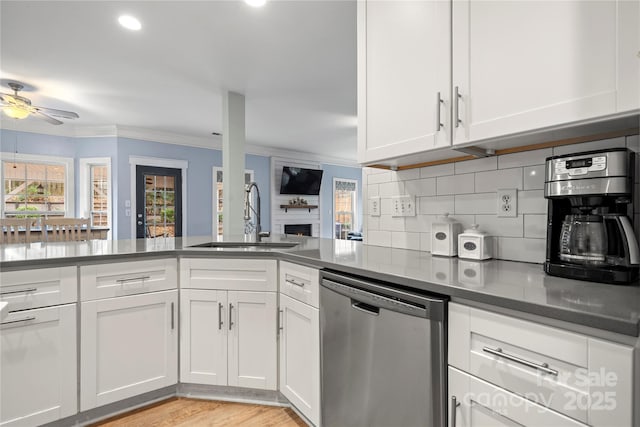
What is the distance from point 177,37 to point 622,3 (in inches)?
111

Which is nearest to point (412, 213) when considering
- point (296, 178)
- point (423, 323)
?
point (423, 323)

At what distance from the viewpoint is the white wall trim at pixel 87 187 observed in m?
5.45

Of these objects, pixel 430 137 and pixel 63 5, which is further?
pixel 63 5

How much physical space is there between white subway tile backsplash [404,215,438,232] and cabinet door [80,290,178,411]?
1.39 meters

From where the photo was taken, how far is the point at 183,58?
10.0ft

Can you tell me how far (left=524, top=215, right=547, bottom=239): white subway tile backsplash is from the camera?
1.34 meters

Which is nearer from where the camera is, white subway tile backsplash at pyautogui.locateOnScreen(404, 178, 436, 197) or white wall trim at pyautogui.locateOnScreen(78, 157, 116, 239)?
white subway tile backsplash at pyautogui.locateOnScreen(404, 178, 436, 197)

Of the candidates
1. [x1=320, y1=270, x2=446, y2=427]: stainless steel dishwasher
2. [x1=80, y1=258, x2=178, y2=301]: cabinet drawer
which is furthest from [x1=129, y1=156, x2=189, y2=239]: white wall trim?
[x1=320, y1=270, x2=446, y2=427]: stainless steel dishwasher

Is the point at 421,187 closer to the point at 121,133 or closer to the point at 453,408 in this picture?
the point at 453,408

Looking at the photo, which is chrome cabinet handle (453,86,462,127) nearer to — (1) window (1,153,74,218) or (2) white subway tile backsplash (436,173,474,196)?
(2) white subway tile backsplash (436,173,474,196)

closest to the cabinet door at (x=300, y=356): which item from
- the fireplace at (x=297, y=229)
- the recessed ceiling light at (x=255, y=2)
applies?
the recessed ceiling light at (x=255, y=2)

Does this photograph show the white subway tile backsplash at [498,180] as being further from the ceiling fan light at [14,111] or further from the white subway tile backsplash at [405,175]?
the ceiling fan light at [14,111]

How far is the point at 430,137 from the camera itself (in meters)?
1.37

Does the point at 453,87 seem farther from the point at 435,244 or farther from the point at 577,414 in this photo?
the point at 577,414
